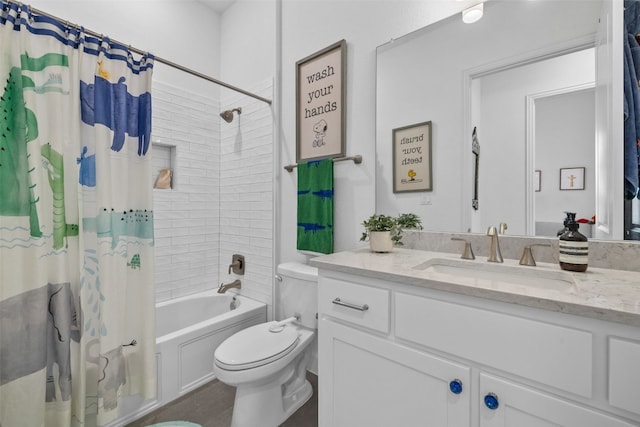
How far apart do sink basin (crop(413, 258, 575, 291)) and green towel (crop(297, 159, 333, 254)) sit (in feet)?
2.45

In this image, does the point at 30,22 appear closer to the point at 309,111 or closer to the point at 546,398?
the point at 309,111

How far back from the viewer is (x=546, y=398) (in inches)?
28.3

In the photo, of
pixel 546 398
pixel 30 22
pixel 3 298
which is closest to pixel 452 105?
pixel 546 398

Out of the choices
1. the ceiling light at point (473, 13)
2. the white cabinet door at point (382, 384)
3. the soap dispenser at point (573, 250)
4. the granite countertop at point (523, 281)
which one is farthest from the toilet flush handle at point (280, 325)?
the ceiling light at point (473, 13)

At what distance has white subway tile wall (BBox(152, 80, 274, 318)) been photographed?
2.27m

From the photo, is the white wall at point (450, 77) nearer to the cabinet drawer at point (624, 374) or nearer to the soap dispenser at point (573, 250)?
the soap dispenser at point (573, 250)

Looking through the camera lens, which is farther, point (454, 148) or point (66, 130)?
point (454, 148)

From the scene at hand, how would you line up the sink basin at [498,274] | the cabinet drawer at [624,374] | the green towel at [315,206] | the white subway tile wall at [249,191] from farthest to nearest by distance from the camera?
the white subway tile wall at [249,191] → the green towel at [315,206] → the sink basin at [498,274] → the cabinet drawer at [624,374]

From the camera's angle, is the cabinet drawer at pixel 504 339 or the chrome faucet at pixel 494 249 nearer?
the cabinet drawer at pixel 504 339

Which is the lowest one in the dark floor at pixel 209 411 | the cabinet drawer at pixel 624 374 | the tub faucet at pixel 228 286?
the dark floor at pixel 209 411

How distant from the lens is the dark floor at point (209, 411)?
1.57m

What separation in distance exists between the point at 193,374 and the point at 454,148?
2.02 metres

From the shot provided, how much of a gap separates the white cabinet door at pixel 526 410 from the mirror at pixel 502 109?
70 centimetres

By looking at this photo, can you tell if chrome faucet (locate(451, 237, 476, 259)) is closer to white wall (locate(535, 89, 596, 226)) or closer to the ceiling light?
white wall (locate(535, 89, 596, 226))
